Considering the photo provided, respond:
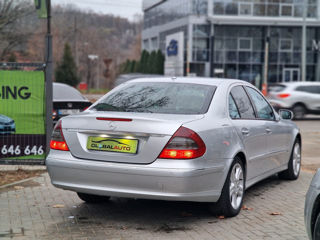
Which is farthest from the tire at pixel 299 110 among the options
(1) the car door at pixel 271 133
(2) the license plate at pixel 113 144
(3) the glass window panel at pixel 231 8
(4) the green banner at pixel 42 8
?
(3) the glass window panel at pixel 231 8

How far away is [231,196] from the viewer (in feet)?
19.2

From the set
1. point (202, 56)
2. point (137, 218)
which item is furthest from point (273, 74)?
point (137, 218)

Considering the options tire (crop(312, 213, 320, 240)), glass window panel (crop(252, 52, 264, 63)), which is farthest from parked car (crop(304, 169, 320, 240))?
glass window panel (crop(252, 52, 264, 63))

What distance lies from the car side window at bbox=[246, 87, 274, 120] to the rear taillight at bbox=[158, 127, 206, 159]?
6.96 ft

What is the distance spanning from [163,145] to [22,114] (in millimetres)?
4186

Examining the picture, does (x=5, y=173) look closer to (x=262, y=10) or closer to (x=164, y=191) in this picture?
(x=164, y=191)

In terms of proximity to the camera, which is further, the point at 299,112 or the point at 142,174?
the point at 299,112

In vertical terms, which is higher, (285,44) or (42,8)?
(285,44)

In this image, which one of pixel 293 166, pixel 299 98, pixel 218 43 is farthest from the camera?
pixel 218 43

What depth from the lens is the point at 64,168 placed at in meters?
5.46

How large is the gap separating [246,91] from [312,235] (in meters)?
3.07

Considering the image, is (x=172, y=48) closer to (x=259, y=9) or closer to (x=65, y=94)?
(x=259, y=9)

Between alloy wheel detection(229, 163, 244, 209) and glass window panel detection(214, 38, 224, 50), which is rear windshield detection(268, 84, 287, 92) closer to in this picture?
alloy wheel detection(229, 163, 244, 209)

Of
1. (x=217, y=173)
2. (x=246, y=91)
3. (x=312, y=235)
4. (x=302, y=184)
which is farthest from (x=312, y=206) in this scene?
(x=302, y=184)
